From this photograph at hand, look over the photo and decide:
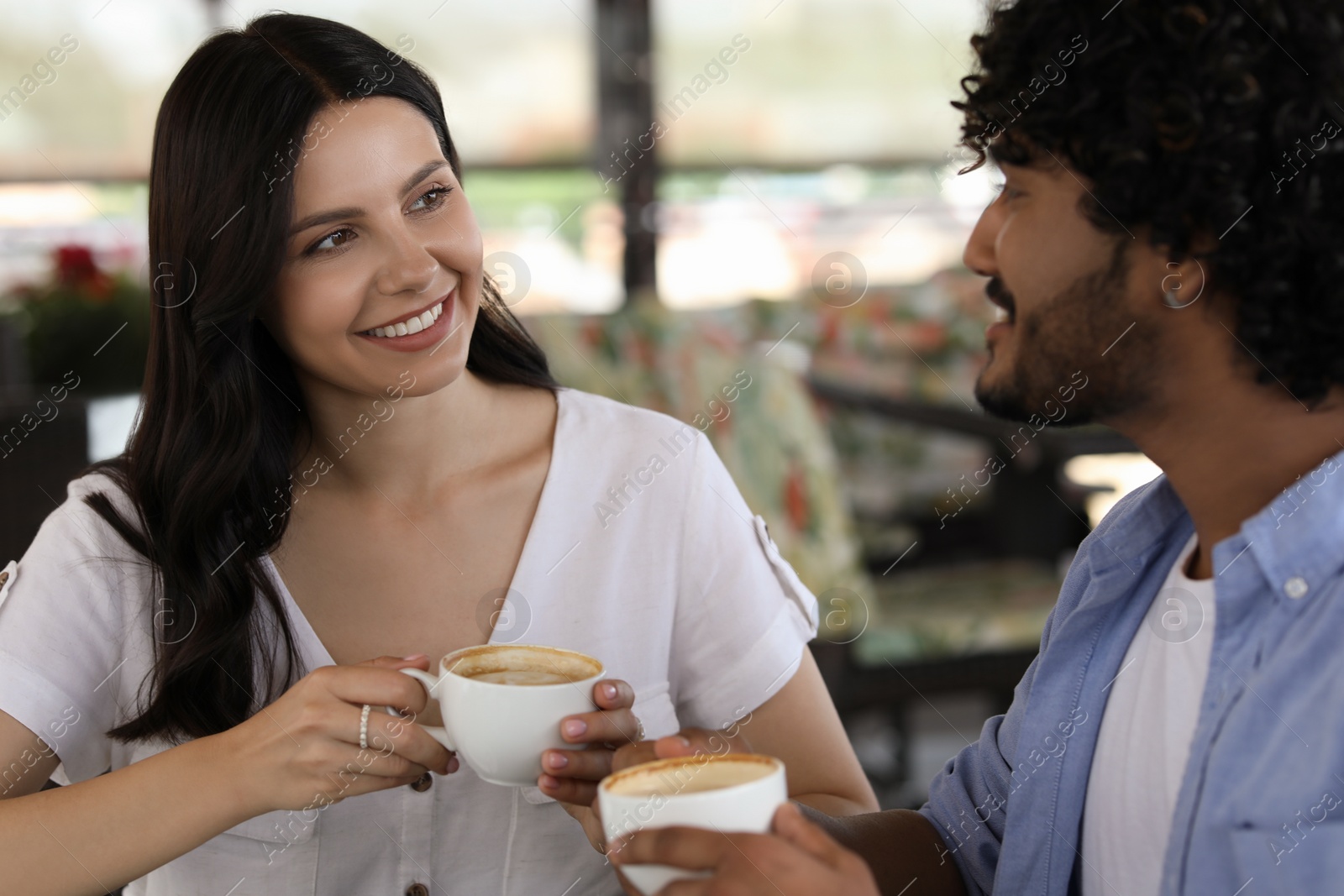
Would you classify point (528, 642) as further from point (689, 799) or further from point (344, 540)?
point (689, 799)

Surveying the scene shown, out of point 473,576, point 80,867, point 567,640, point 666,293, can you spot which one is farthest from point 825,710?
point 666,293

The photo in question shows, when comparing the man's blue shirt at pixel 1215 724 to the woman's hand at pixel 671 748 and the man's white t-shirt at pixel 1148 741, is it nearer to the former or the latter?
the man's white t-shirt at pixel 1148 741

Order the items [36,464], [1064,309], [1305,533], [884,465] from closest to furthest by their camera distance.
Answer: [1305,533], [1064,309], [36,464], [884,465]

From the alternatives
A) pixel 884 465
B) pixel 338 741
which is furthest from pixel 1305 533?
pixel 884 465

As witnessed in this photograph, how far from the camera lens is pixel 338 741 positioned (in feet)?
3.16

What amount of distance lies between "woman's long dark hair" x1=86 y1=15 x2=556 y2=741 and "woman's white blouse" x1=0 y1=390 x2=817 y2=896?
37 mm

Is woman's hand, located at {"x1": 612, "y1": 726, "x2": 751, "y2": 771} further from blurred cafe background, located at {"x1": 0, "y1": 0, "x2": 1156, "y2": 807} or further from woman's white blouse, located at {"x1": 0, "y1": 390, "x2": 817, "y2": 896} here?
blurred cafe background, located at {"x1": 0, "y1": 0, "x2": 1156, "y2": 807}

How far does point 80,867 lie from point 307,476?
0.48 meters

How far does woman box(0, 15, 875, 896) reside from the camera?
118 centimetres

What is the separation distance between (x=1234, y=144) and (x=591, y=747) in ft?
2.08

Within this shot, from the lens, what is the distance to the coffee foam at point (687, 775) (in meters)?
0.75

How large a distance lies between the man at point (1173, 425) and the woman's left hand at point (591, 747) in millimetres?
59

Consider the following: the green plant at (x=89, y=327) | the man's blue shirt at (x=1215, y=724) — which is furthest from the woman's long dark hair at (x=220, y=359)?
the green plant at (x=89, y=327)

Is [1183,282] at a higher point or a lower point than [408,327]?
higher
